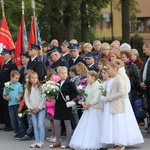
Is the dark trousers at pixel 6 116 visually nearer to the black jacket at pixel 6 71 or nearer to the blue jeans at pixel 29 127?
the black jacket at pixel 6 71

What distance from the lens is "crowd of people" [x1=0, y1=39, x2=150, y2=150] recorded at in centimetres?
934

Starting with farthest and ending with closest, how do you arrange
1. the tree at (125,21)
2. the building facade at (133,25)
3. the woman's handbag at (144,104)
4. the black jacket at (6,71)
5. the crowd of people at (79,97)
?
the building facade at (133,25), the tree at (125,21), the black jacket at (6,71), the woman's handbag at (144,104), the crowd of people at (79,97)

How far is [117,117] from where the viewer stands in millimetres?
9281

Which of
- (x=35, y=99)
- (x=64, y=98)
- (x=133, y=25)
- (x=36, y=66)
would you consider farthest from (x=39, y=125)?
(x=133, y=25)

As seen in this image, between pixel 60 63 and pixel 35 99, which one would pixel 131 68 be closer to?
pixel 60 63

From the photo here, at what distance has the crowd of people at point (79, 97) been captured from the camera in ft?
30.6

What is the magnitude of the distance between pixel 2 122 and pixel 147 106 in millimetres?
4236

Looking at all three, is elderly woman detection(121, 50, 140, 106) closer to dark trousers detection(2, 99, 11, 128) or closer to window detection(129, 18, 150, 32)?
dark trousers detection(2, 99, 11, 128)

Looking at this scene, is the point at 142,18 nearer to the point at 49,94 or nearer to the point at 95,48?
the point at 95,48

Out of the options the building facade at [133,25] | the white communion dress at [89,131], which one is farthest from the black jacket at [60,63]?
the building facade at [133,25]

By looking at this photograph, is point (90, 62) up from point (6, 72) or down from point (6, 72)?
up

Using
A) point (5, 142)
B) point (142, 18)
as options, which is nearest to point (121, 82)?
point (5, 142)

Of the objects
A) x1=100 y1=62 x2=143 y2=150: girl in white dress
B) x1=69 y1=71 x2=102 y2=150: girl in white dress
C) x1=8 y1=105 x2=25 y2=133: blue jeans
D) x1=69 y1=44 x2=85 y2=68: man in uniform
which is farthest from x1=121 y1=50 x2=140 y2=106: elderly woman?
x1=8 y1=105 x2=25 y2=133: blue jeans

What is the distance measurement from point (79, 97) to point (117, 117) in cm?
94
